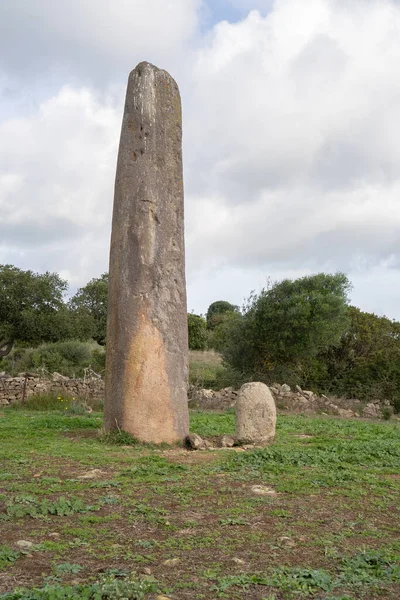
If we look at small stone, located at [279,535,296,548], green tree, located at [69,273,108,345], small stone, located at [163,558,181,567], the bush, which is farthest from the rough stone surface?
green tree, located at [69,273,108,345]

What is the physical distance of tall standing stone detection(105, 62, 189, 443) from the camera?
9.88m

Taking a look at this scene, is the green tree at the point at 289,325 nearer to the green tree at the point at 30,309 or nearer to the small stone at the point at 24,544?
the green tree at the point at 30,309

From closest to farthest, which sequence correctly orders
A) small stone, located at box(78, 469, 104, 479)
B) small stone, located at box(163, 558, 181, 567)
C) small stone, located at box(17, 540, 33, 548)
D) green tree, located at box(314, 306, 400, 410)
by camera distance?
small stone, located at box(163, 558, 181, 567) < small stone, located at box(17, 540, 33, 548) < small stone, located at box(78, 469, 104, 479) < green tree, located at box(314, 306, 400, 410)

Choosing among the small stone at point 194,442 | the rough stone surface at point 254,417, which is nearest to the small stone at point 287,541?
the small stone at point 194,442

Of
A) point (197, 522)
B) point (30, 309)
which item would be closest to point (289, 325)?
point (30, 309)

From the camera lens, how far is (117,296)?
10156mm

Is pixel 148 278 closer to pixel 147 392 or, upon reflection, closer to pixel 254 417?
pixel 147 392

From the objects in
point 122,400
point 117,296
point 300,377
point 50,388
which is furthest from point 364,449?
point 300,377

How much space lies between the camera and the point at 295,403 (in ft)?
63.3

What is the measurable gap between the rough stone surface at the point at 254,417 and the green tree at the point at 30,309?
2094cm

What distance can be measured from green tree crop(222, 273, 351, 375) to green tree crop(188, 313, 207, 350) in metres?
13.5

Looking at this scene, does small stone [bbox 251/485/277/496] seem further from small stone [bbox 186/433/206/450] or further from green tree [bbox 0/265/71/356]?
green tree [bbox 0/265/71/356]

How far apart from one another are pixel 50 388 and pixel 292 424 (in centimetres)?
757

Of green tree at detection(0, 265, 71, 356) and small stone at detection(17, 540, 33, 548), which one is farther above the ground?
green tree at detection(0, 265, 71, 356)
